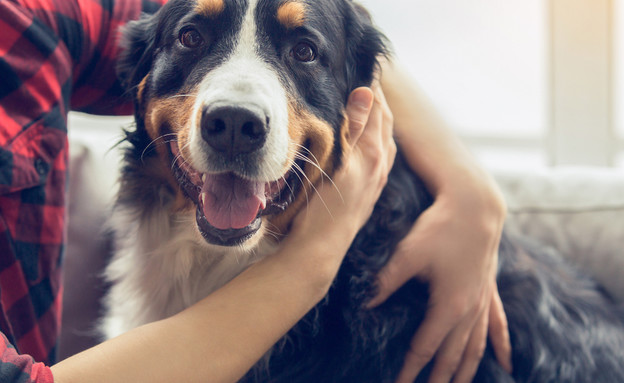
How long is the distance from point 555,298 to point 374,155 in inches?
24.6

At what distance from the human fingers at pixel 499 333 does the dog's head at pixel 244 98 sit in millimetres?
467

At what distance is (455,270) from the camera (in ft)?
3.92

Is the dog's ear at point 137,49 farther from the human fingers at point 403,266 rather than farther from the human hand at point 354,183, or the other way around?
the human fingers at point 403,266

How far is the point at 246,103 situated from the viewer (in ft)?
3.34

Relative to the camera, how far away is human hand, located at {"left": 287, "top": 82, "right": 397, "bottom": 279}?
3.71ft

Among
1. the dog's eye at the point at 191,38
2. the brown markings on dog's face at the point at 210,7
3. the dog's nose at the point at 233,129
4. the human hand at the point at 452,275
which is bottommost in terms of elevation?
the human hand at the point at 452,275

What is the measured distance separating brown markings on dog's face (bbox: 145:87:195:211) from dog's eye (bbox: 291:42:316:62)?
24 cm

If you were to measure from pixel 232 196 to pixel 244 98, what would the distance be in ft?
0.67

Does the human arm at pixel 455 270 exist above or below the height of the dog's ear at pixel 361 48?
below

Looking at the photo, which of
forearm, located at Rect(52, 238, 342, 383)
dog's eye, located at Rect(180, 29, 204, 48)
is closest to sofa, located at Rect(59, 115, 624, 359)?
dog's eye, located at Rect(180, 29, 204, 48)

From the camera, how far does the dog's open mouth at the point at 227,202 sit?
1.11 meters

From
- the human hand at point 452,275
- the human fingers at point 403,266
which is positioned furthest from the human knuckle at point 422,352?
the human fingers at point 403,266

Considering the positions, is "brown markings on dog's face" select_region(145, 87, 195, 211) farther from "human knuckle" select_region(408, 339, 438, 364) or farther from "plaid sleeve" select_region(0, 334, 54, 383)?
"human knuckle" select_region(408, 339, 438, 364)

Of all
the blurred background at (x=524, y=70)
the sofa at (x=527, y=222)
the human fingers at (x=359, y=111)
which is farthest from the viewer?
the blurred background at (x=524, y=70)
